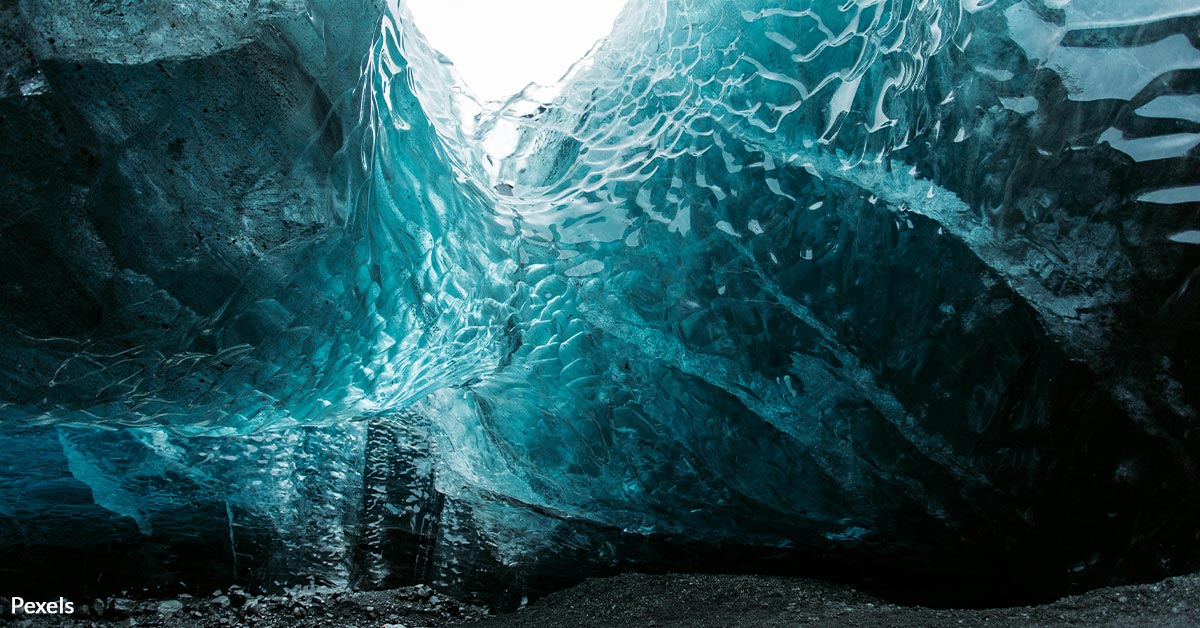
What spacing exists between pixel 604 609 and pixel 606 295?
0.63m

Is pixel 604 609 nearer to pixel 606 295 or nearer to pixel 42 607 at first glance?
pixel 606 295

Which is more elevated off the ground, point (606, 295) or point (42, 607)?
point (606, 295)

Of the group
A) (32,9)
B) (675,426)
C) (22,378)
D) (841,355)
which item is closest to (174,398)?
(22,378)

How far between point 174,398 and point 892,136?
1259mm

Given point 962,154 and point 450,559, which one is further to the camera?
point 450,559

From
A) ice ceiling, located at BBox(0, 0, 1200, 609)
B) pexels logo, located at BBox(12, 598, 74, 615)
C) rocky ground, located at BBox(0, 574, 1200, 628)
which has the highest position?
ice ceiling, located at BBox(0, 0, 1200, 609)

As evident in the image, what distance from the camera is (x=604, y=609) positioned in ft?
4.95

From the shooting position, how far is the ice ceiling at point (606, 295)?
3.45 feet

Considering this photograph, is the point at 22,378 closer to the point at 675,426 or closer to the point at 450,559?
the point at 450,559

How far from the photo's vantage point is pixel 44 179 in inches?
38.4

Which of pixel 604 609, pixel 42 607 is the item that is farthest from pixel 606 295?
pixel 42 607

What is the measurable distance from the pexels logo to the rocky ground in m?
0.02

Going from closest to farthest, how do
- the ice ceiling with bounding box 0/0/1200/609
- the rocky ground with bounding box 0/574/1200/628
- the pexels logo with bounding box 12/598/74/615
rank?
the ice ceiling with bounding box 0/0/1200/609
the rocky ground with bounding box 0/574/1200/628
the pexels logo with bounding box 12/598/74/615

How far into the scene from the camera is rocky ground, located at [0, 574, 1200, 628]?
132 cm
